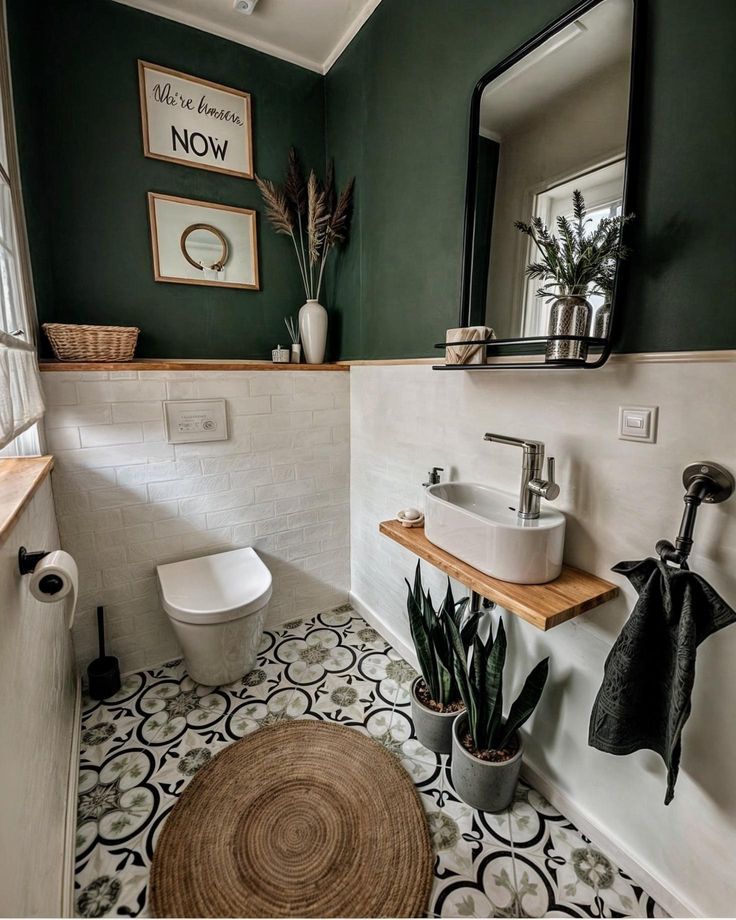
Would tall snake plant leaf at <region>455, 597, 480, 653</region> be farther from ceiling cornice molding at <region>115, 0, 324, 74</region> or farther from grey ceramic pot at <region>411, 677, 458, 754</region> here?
ceiling cornice molding at <region>115, 0, 324, 74</region>

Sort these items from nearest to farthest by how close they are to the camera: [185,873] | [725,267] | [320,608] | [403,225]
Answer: [725,267], [185,873], [403,225], [320,608]

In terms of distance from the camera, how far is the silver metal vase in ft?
3.37

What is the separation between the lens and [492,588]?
1085 mm

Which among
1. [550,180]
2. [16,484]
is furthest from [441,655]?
[550,180]

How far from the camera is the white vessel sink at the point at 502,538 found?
1.07 meters

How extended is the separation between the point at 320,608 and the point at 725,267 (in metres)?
2.11

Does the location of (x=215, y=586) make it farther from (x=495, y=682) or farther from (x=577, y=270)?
(x=577, y=270)

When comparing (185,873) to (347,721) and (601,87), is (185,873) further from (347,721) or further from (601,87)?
(601,87)

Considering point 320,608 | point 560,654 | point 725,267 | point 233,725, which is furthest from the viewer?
point 320,608

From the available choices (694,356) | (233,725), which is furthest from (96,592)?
(694,356)

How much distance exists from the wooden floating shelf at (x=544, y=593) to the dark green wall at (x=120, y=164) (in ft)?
5.19

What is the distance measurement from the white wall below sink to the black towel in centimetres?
8

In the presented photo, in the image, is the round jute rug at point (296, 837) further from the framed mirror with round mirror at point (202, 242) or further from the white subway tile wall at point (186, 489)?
the framed mirror with round mirror at point (202, 242)

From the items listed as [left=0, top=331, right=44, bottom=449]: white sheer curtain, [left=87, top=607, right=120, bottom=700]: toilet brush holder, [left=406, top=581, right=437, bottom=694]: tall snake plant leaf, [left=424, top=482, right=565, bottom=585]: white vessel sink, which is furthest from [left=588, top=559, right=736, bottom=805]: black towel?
[left=87, top=607, right=120, bottom=700]: toilet brush holder
